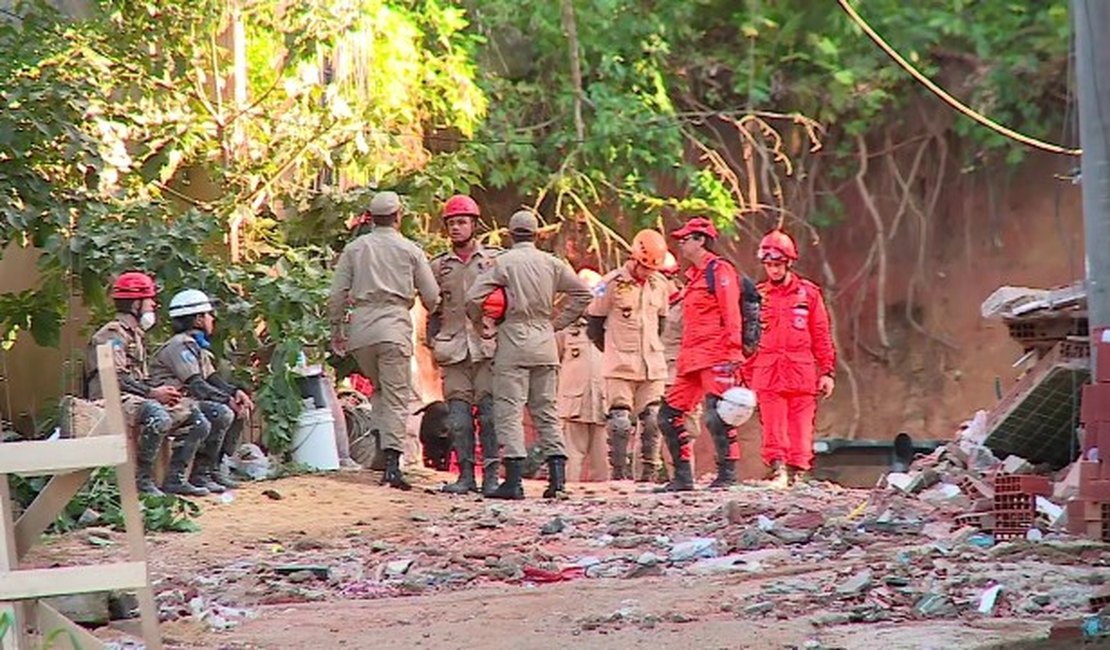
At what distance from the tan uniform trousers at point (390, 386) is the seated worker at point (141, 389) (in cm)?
169

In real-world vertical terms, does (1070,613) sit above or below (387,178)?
below

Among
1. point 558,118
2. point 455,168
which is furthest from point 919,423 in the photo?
point 455,168

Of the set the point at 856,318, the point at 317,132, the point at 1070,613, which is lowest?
the point at 1070,613

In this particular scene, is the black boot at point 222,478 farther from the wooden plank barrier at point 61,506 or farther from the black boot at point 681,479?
the wooden plank barrier at point 61,506

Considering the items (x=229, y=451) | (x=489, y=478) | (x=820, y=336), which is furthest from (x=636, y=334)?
(x=229, y=451)

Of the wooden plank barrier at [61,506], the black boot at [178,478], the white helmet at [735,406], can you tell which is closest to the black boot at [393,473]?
the black boot at [178,478]

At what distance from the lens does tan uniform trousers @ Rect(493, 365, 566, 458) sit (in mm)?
14422

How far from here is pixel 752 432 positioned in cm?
2294

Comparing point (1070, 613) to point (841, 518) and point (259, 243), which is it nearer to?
point (841, 518)

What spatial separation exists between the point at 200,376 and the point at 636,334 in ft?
12.7

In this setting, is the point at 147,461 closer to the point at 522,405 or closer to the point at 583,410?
the point at 522,405

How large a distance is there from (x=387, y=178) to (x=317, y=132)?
1.06 metres

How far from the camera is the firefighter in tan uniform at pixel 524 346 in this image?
14.4 metres

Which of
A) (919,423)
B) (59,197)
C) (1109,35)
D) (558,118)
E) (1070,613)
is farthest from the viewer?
(919,423)
